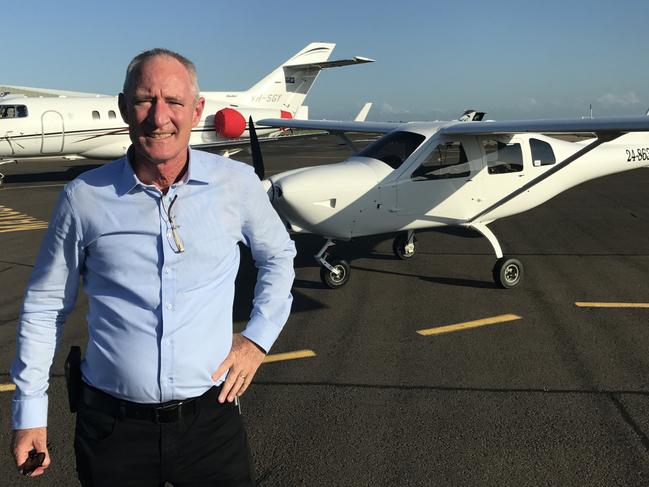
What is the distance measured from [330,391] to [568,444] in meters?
1.81

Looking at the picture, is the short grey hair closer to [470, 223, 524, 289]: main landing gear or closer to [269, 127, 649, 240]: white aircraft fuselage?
[269, 127, 649, 240]: white aircraft fuselage

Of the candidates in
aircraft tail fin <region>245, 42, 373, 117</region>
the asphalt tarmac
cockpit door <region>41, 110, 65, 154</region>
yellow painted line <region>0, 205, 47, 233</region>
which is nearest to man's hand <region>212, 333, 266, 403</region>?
the asphalt tarmac

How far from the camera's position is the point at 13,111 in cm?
1838

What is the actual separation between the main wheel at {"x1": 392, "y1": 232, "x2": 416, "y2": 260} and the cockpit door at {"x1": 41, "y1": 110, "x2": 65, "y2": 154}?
15056mm

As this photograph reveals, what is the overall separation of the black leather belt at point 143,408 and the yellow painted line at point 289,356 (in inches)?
127

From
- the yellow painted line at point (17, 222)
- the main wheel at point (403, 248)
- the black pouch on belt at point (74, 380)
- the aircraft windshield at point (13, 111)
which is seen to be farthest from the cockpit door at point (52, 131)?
the black pouch on belt at point (74, 380)

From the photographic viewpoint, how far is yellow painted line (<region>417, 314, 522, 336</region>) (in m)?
5.79

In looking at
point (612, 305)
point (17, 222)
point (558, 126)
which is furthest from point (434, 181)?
point (17, 222)

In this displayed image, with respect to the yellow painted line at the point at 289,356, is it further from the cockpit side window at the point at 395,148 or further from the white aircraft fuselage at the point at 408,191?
the cockpit side window at the point at 395,148

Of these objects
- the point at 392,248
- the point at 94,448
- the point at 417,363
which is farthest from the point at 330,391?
the point at 392,248

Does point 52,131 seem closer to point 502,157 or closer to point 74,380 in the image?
point 502,157

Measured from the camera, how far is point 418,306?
6.63 metres

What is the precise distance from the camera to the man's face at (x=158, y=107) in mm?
1737

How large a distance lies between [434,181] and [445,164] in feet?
0.96
